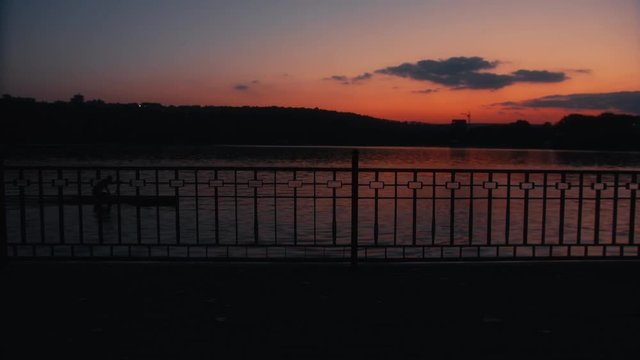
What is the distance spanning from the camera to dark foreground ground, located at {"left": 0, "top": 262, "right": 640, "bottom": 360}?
11.4 ft

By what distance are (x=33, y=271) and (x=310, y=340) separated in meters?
3.48

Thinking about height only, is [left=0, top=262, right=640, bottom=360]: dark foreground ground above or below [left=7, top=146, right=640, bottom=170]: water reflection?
above

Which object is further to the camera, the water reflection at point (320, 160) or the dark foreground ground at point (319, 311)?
the water reflection at point (320, 160)

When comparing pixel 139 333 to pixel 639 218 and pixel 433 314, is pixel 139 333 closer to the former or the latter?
pixel 433 314

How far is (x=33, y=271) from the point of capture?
5426 mm

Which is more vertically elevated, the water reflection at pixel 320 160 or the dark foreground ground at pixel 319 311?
the dark foreground ground at pixel 319 311

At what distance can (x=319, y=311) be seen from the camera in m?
4.21

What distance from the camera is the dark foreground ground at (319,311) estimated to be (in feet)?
11.4

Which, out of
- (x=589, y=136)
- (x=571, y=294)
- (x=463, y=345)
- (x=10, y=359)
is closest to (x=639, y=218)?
(x=571, y=294)

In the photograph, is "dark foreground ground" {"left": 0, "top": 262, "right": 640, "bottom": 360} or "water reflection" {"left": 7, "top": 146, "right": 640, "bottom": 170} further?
"water reflection" {"left": 7, "top": 146, "right": 640, "bottom": 170}

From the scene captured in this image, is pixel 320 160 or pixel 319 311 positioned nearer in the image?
pixel 319 311

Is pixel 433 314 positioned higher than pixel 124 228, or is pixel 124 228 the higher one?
pixel 433 314

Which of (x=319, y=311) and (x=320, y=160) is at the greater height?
(x=319, y=311)

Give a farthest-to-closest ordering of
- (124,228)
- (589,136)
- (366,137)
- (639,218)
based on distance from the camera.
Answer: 1. (589,136)
2. (366,137)
3. (639,218)
4. (124,228)
